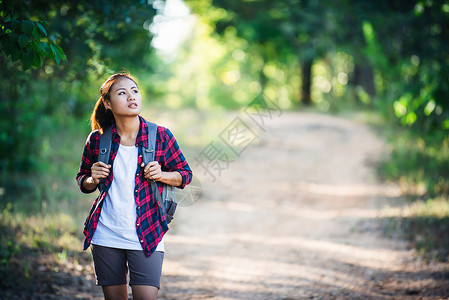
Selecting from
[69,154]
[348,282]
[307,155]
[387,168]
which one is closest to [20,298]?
[348,282]

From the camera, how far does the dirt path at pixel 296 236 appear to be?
4.52m

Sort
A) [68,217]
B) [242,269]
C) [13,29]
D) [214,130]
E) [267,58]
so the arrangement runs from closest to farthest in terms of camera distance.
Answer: [13,29] → [242,269] → [68,217] → [214,130] → [267,58]

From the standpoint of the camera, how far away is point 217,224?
7070 millimetres

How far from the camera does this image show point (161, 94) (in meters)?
19.5

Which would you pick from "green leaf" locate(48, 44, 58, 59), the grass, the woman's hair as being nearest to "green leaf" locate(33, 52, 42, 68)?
"green leaf" locate(48, 44, 58, 59)

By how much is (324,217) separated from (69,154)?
564 cm

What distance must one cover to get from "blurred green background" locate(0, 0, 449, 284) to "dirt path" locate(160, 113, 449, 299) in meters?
0.60

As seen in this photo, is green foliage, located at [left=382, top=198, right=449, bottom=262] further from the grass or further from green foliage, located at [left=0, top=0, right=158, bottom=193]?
green foliage, located at [left=0, top=0, right=158, bottom=193]

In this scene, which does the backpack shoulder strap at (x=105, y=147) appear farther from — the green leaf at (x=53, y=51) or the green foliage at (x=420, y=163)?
the green foliage at (x=420, y=163)

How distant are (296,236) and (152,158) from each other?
4.18 metres

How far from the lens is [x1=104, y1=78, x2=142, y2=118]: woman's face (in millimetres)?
2703

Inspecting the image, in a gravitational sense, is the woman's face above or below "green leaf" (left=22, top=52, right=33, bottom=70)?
below

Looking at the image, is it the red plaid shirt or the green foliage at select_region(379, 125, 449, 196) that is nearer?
the red plaid shirt

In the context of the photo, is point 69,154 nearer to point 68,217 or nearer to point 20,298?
point 68,217
